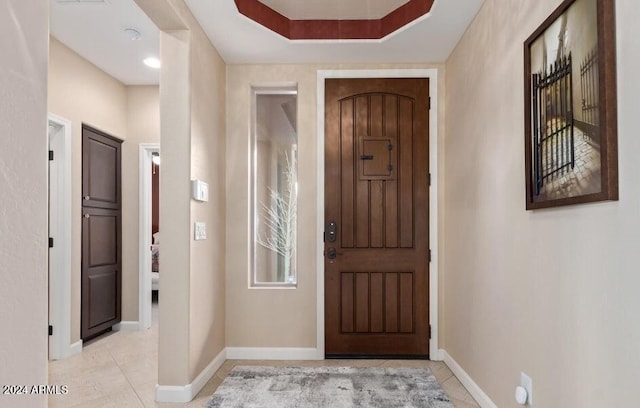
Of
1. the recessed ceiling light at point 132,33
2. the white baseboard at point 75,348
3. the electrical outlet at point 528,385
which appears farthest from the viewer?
the white baseboard at point 75,348

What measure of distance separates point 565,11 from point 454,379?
2488mm

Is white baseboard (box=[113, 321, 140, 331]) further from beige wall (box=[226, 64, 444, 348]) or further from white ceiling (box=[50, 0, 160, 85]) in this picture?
white ceiling (box=[50, 0, 160, 85])

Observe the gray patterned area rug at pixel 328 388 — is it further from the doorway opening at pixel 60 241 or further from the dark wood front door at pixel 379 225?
the doorway opening at pixel 60 241

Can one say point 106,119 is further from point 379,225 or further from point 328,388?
point 328,388

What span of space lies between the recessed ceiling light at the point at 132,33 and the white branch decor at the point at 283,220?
4.98ft

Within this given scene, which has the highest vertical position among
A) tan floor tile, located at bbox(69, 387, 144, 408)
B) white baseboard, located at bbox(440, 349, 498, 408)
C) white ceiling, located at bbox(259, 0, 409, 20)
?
white ceiling, located at bbox(259, 0, 409, 20)

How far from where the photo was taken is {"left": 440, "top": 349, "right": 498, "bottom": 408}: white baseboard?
2.58m

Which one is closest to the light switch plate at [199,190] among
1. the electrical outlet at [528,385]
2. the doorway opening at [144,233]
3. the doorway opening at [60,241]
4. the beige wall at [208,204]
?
the beige wall at [208,204]

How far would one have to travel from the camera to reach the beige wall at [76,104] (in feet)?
11.7

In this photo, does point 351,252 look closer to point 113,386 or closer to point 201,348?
point 201,348

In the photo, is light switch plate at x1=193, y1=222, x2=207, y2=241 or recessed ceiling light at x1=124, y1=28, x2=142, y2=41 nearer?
light switch plate at x1=193, y1=222, x2=207, y2=241

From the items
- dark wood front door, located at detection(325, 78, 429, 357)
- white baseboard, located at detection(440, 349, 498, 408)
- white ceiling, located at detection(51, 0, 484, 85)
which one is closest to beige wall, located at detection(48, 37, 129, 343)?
white ceiling, located at detection(51, 0, 484, 85)

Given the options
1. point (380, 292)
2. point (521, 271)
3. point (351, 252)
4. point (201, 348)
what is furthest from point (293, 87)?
point (521, 271)

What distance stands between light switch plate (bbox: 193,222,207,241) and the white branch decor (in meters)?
0.79
